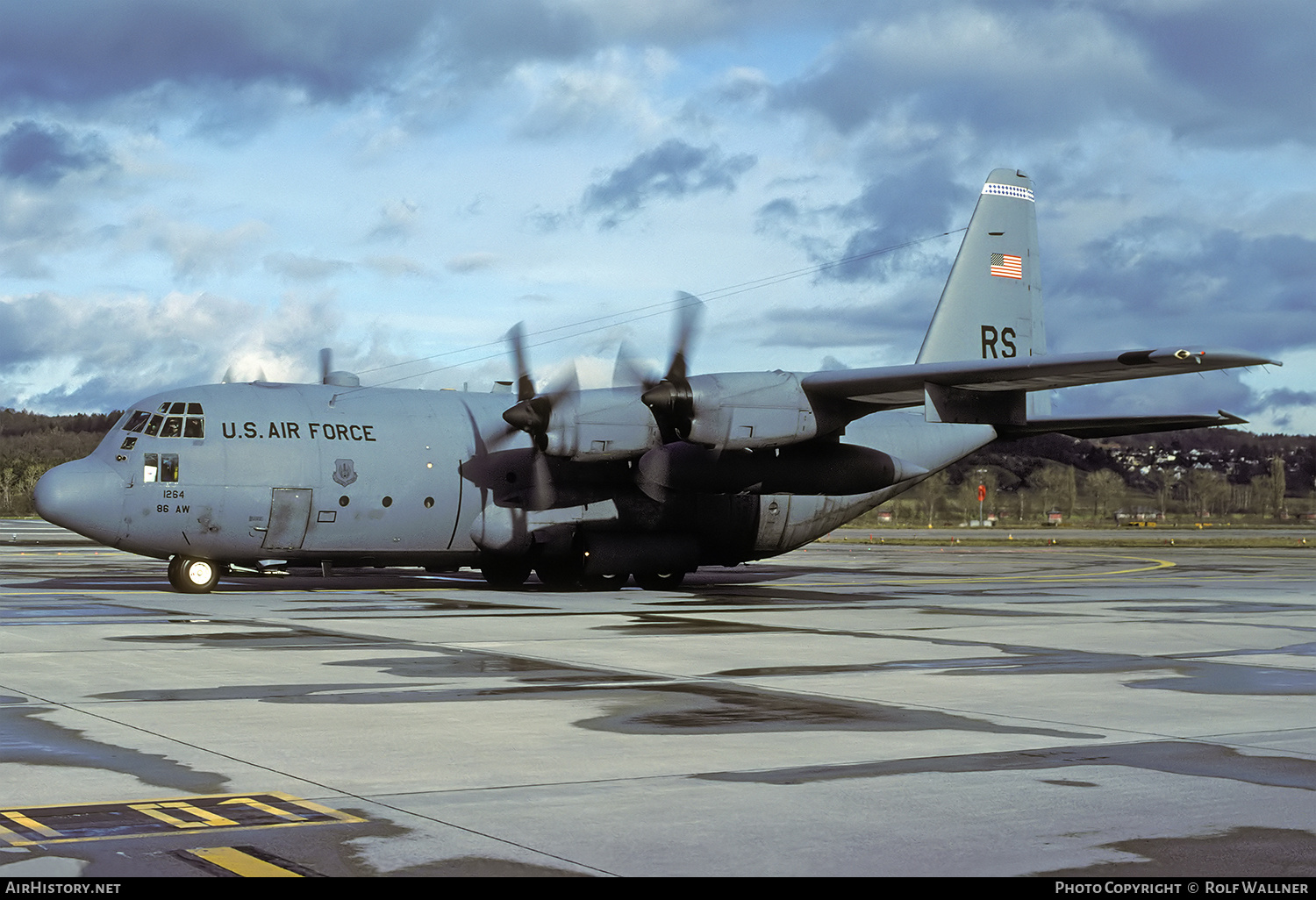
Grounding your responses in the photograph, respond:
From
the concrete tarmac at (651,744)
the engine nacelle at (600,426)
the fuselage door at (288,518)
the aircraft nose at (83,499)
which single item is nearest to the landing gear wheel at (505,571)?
the engine nacelle at (600,426)

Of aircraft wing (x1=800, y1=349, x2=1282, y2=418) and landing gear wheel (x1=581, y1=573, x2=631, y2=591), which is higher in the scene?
aircraft wing (x1=800, y1=349, x2=1282, y2=418)

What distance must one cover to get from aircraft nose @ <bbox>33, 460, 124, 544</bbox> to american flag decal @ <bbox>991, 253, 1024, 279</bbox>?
66.5 feet

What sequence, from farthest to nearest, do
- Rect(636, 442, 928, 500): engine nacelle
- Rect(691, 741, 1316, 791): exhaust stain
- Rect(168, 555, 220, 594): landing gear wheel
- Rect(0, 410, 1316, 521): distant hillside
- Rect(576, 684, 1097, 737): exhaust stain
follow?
Rect(0, 410, 1316, 521): distant hillside
Rect(636, 442, 928, 500): engine nacelle
Rect(168, 555, 220, 594): landing gear wheel
Rect(576, 684, 1097, 737): exhaust stain
Rect(691, 741, 1316, 791): exhaust stain

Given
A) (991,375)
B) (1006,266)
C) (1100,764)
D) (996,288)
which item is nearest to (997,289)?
(996,288)

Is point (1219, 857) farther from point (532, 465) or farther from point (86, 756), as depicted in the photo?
point (532, 465)

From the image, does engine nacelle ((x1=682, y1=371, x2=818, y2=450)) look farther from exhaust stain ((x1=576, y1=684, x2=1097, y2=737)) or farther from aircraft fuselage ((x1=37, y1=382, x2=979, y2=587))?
exhaust stain ((x1=576, y1=684, x2=1097, y2=737))

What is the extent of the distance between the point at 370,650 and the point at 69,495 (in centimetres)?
1094

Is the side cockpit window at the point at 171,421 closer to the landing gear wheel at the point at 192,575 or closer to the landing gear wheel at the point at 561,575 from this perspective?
the landing gear wheel at the point at 192,575

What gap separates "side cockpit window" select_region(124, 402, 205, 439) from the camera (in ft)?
82.9

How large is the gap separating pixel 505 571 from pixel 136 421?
27.3 feet

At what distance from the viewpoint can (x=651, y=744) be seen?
9.82m

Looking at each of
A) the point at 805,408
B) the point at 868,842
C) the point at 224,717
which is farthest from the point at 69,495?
the point at 868,842

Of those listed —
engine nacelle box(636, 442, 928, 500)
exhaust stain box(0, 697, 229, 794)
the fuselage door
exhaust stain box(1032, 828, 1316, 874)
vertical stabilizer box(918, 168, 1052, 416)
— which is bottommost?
exhaust stain box(1032, 828, 1316, 874)

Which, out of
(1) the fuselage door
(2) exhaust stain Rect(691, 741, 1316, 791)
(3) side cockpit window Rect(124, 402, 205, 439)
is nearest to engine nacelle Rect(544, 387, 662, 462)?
(1) the fuselage door
